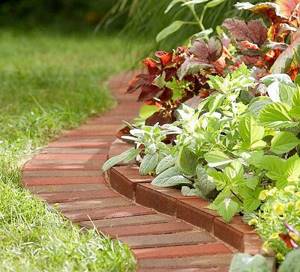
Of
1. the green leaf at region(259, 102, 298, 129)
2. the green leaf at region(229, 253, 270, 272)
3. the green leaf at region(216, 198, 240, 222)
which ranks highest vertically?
the green leaf at region(259, 102, 298, 129)

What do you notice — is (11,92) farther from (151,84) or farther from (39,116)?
(151,84)

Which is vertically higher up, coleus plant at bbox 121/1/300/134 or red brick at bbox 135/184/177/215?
coleus plant at bbox 121/1/300/134

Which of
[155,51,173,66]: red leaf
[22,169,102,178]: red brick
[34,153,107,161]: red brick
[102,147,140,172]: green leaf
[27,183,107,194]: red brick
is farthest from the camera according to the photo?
[34,153,107,161]: red brick

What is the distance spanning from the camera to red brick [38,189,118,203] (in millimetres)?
3641

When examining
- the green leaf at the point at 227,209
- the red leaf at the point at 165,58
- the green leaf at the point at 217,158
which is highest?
the red leaf at the point at 165,58

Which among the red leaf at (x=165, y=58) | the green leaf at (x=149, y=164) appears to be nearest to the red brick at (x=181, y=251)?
the green leaf at (x=149, y=164)

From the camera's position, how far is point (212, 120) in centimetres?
350

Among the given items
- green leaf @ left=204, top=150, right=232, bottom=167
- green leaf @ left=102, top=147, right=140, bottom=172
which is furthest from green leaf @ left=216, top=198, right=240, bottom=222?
green leaf @ left=102, top=147, right=140, bottom=172

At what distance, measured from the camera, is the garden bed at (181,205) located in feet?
9.88

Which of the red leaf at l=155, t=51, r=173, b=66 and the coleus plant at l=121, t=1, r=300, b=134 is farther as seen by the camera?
the red leaf at l=155, t=51, r=173, b=66

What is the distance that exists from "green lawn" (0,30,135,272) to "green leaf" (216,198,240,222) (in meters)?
0.35

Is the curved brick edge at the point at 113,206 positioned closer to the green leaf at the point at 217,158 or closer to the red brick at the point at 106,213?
→ the red brick at the point at 106,213

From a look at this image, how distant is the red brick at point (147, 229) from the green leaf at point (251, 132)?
329 mm

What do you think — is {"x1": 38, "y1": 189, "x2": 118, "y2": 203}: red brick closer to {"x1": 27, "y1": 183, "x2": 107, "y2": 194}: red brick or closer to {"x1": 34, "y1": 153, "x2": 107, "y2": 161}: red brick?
{"x1": 27, "y1": 183, "x2": 107, "y2": 194}: red brick
